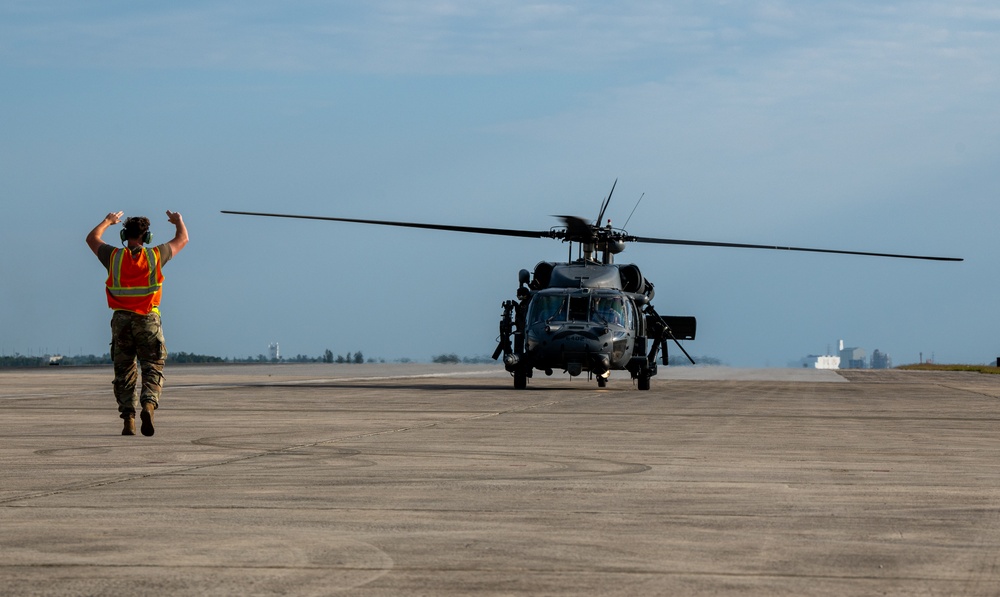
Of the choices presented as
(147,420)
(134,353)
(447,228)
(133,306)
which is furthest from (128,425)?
(447,228)

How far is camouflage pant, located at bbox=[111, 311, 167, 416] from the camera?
518 inches

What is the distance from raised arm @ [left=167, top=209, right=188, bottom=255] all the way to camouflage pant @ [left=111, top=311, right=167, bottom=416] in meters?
0.73

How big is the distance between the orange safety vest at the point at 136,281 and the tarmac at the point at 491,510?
1299 millimetres

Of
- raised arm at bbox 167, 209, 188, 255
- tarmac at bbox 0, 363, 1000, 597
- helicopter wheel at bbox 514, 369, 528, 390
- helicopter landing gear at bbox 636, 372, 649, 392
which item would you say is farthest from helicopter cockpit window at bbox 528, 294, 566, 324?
raised arm at bbox 167, 209, 188, 255

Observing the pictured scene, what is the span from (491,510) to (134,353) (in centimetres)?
691

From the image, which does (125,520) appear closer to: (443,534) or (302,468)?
(443,534)

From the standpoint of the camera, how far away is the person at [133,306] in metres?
13.2

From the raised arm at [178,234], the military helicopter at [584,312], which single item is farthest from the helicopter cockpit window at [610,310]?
the raised arm at [178,234]

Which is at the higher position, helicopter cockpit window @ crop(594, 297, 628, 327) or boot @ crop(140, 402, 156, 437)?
helicopter cockpit window @ crop(594, 297, 628, 327)

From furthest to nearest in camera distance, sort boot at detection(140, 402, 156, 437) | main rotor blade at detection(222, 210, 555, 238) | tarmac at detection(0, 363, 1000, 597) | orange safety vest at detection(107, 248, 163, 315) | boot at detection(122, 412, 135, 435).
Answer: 1. main rotor blade at detection(222, 210, 555, 238)
2. orange safety vest at detection(107, 248, 163, 315)
3. boot at detection(122, 412, 135, 435)
4. boot at detection(140, 402, 156, 437)
5. tarmac at detection(0, 363, 1000, 597)

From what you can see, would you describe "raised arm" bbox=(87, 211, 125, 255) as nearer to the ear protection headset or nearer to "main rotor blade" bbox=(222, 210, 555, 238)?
the ear protection headset

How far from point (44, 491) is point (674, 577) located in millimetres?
4441

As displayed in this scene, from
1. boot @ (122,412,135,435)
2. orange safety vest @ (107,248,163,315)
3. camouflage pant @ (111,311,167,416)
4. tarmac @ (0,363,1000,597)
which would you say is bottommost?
tarmac @ (0,363,1000,597)

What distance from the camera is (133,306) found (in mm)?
13188
